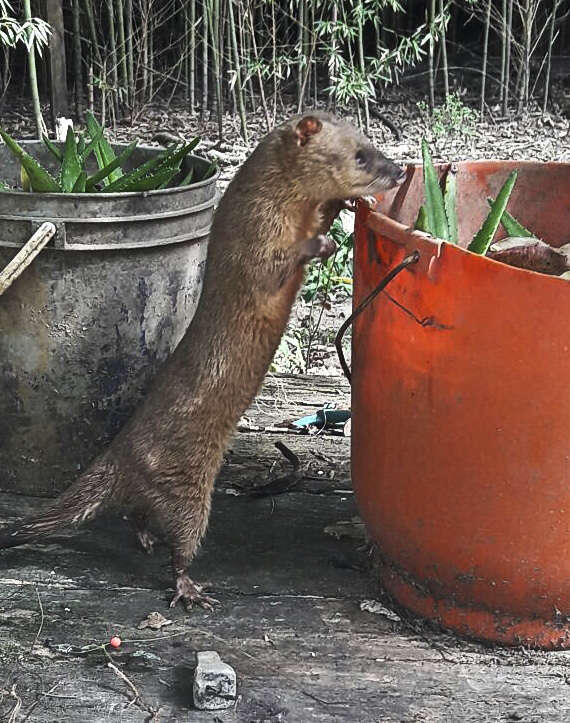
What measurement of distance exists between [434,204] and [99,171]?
150cm

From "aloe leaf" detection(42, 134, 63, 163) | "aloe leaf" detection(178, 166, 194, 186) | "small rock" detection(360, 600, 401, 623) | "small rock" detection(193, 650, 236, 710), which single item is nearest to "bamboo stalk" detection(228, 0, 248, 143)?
"aloe leaf" detection(178, 166, 194, 186)

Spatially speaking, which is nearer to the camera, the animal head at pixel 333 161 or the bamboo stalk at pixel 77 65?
the animal head at pixel 333 161

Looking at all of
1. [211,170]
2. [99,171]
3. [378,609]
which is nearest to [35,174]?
[99,171]

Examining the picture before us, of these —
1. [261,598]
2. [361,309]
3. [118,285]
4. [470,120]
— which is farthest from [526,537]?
[470,120]

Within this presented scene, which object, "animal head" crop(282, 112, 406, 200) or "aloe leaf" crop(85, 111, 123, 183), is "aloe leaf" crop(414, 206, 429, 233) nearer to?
"animal head" crop(282, 112, 406, 200)

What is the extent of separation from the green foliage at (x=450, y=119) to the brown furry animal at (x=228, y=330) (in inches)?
257

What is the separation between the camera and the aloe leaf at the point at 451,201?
10.5 ft

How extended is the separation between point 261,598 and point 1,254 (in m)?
1.51

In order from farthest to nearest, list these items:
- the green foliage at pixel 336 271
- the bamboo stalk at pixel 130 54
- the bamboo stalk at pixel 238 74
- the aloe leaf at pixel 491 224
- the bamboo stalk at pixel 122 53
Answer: the bamboo stalk at pixel 130 54 → the bamboo stalk at pixel 122 53 → the bamboo stalk at pixel 238 74 → the green foliage at pixel 336 271 → the aloe leaf at pixel 491 224

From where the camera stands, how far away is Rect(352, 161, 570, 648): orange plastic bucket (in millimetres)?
2549

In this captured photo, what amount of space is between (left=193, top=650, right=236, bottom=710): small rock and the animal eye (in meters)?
1.62

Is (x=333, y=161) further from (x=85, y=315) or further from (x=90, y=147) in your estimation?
(x=90, y=147)

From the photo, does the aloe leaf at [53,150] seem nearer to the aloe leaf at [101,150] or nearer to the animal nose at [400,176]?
the aloe leaf at [101,150]

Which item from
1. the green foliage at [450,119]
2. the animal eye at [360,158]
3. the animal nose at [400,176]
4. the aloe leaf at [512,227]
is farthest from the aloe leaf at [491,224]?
the green foliage at [450,119]
